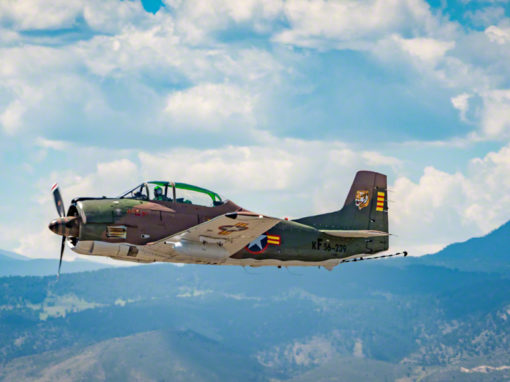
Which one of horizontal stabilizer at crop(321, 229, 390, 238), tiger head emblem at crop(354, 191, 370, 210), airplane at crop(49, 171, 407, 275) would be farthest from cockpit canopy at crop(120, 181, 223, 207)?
tiger head emblem at crop(354, 191, 370, 210)

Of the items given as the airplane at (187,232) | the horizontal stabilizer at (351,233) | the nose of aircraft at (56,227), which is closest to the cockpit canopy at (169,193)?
the airplane at (187,232)

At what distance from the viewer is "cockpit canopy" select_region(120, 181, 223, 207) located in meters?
37.1

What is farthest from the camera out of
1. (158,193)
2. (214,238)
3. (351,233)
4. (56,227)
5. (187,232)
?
(351,233)

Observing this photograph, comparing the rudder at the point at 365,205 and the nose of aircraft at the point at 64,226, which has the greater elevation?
Answer: the rudder at the point at 365,205

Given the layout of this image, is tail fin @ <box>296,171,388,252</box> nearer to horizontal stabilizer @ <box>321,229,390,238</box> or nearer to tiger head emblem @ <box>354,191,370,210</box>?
tiger head emblem @ <box>354,191,370,210</box>

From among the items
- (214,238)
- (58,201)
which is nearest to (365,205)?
(214,238)

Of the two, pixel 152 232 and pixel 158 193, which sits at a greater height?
pixel 158 193

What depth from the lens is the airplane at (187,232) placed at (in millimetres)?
35062

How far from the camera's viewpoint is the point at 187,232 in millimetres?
36156

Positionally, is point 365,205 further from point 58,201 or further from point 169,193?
point 58,201

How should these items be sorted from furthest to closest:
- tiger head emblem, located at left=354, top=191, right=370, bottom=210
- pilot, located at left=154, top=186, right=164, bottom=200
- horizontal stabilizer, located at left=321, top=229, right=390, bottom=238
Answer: tiger head emblem, located at left=354, top=191, right=370, bottom=210 → horizontal stabilizer, located at left=321, top=229, right=390, bottom=238 → pilot, located at left=154, top=186, right=164, bottom=200

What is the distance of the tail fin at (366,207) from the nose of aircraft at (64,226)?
48.5 feet

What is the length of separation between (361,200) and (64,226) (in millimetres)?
17649

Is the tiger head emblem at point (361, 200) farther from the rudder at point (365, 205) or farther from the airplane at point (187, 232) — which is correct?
the airplane at point (187, 232)
